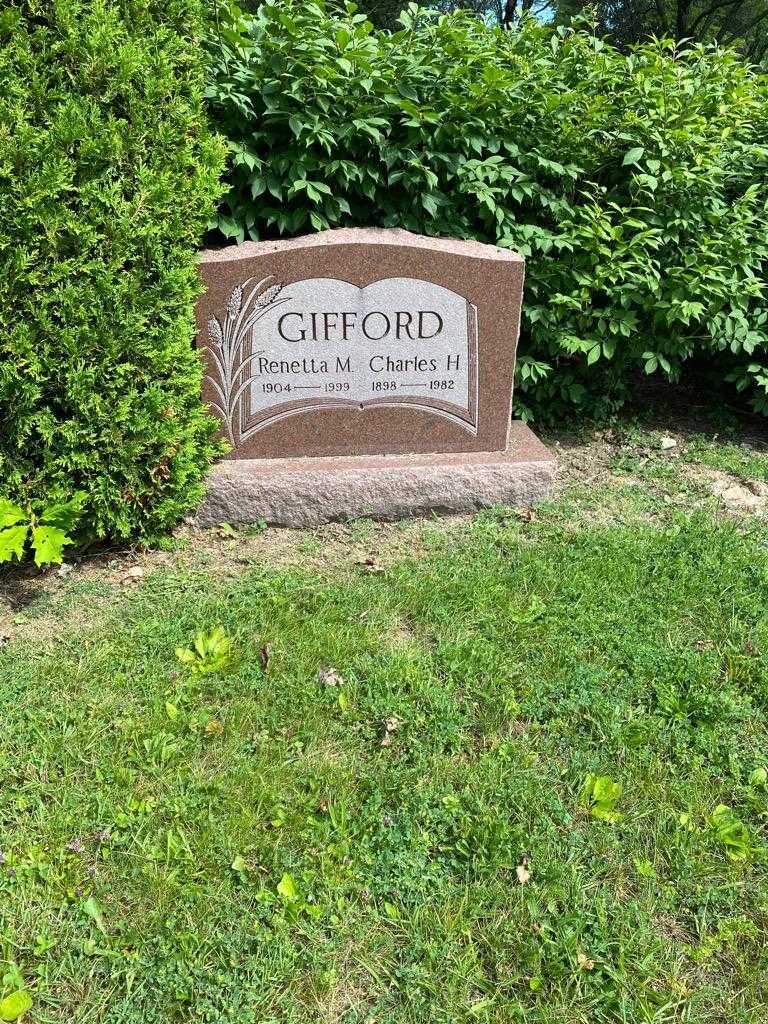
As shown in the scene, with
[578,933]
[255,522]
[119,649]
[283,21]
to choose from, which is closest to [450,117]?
[283,21]

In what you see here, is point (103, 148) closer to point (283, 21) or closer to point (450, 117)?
point (283, 21)

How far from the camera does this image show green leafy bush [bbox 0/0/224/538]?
2.71 meters

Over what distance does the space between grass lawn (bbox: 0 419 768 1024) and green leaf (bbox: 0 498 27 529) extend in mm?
369

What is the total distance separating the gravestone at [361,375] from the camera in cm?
358

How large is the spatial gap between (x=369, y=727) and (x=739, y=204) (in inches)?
138

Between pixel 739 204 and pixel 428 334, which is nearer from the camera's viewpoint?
pixel 428 334

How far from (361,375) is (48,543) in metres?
1.65

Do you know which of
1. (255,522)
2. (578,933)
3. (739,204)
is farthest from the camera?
(739,204)

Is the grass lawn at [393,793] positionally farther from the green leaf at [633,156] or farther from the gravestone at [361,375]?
the green leaf at [633,156]

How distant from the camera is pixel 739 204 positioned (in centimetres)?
423

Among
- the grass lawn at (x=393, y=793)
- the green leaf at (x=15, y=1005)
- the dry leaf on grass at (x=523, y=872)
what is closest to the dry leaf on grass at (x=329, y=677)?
the grass lawn at (x=393, y=793)

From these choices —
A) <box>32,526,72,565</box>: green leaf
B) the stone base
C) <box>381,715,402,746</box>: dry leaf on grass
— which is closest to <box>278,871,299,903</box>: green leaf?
<box>381,715,402,746</box>: dry leaf on grass

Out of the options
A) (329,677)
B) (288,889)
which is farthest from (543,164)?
(288,889)

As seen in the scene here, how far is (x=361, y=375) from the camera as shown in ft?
12.3
